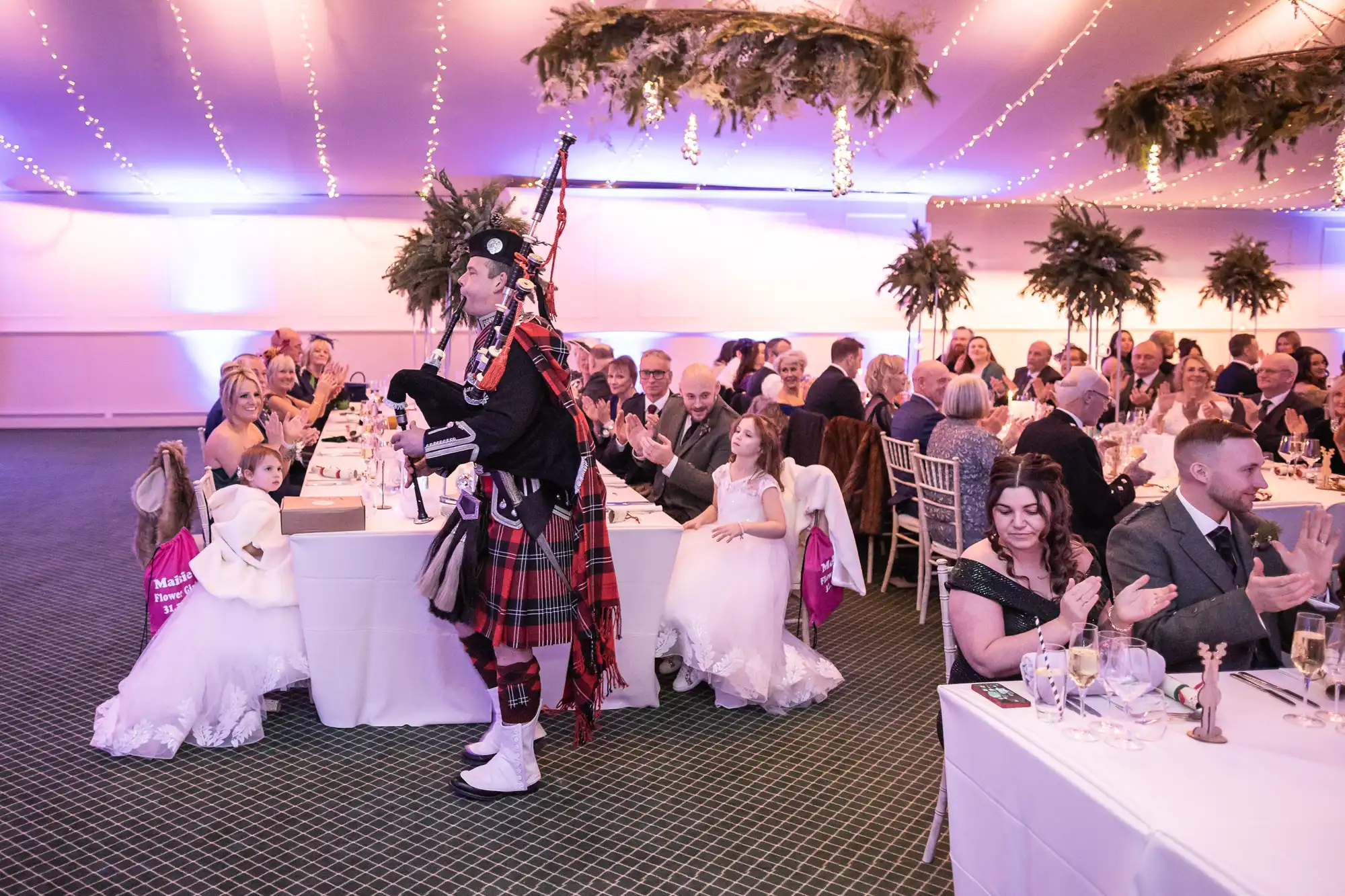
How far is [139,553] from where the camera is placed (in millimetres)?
4598

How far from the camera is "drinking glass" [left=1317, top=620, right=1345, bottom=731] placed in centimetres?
238

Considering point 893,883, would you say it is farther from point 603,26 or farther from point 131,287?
point 131,287

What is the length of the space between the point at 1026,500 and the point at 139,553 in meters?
3.62

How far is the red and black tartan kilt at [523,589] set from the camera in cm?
360

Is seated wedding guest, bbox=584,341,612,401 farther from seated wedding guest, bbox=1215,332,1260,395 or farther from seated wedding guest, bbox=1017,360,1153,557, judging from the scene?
seated wedding guest, bbox=1215,332,1260,395

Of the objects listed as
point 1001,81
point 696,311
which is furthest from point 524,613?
point 696,311

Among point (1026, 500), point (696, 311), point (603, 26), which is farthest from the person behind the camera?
point (696, 311)

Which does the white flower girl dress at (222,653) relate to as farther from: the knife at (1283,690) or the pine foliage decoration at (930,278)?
the pine foliage decoration at (930,278)

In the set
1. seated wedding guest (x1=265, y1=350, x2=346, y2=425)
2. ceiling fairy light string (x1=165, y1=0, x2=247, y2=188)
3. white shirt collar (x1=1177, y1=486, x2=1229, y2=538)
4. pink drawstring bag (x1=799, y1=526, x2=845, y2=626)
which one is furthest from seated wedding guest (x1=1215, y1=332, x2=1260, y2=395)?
ceiling fairy light string (x1=165, y1=0, x2=247, y2=188)

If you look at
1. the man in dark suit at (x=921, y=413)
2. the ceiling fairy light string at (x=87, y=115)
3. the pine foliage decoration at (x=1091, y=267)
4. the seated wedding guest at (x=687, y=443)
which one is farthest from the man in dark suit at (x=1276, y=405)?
the ceiling fairy light string at (x=87, y=115)

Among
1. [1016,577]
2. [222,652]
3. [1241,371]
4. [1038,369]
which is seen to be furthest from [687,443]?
[1241,371]

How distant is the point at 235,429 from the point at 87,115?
851 cm

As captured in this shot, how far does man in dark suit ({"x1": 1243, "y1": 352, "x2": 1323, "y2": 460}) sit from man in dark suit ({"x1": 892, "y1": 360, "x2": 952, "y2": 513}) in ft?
6.93

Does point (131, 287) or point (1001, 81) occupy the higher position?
point (1001, 81)
